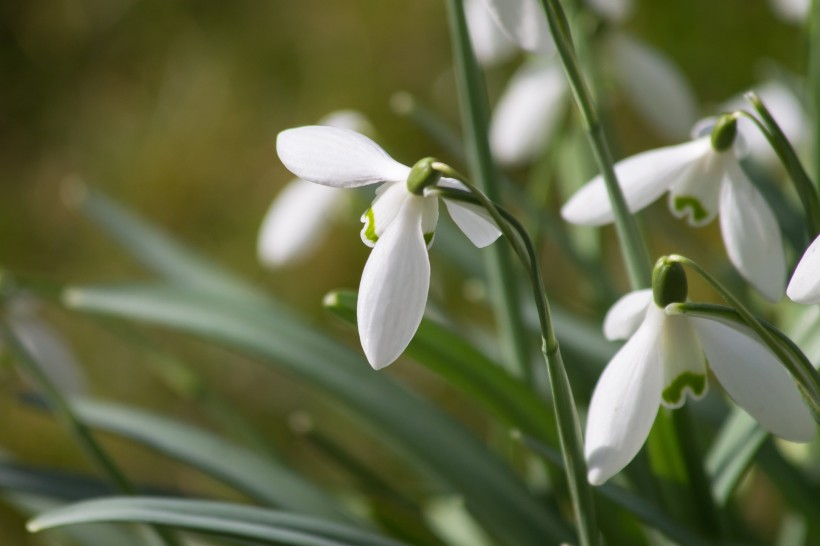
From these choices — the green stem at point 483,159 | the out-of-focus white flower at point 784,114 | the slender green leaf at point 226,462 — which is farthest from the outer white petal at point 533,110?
the slender green leaf at point 226,462

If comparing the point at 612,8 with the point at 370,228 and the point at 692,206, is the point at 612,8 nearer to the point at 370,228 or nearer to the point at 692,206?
the point at 692,206

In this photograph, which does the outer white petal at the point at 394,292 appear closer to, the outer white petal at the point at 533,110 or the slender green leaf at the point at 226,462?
the slender green leaf at the point at 226,462

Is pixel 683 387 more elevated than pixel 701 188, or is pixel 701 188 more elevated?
pixel 701 188

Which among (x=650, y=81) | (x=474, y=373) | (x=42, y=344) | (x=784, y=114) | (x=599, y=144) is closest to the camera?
(x=599, y=144)

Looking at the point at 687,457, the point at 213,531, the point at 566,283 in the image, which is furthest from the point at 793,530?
the point at 566,283

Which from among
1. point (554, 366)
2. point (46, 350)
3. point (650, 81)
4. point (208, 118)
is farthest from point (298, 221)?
point (208, 118)

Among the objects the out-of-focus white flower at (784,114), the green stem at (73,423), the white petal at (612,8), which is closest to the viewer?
the green stem at (73,423)

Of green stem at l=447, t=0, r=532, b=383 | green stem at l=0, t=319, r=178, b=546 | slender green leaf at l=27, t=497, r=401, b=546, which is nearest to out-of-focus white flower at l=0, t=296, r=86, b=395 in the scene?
green stem at l=0, t=319, r=178, b=546

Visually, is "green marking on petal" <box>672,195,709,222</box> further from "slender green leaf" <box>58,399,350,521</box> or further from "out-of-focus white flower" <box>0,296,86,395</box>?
"out-of-focus white flower" <box>0,296,86,395</box>
